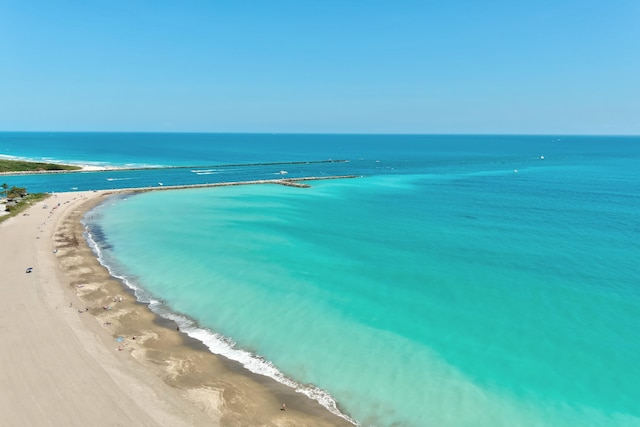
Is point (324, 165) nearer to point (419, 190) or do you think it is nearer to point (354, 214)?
point (419, 190)

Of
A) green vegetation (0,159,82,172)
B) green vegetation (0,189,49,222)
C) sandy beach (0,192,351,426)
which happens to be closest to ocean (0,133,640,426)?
sandy beach (0,192,351,426)

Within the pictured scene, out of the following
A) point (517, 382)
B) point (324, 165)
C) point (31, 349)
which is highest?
point (324, 165)

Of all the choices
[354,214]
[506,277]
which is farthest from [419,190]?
[506,277]

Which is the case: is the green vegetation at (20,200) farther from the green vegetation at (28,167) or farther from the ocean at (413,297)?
the green vegetation at (28,167)

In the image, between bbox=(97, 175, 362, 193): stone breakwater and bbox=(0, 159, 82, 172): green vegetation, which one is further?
bbox=(0, 159, 82, 172): green vegetation

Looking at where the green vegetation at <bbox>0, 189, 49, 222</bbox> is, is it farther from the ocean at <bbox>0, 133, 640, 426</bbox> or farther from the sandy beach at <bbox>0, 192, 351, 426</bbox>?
the sandy beach at <bbox>0, 192, 351, 426</bbox>

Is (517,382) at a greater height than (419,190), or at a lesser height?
lesser
